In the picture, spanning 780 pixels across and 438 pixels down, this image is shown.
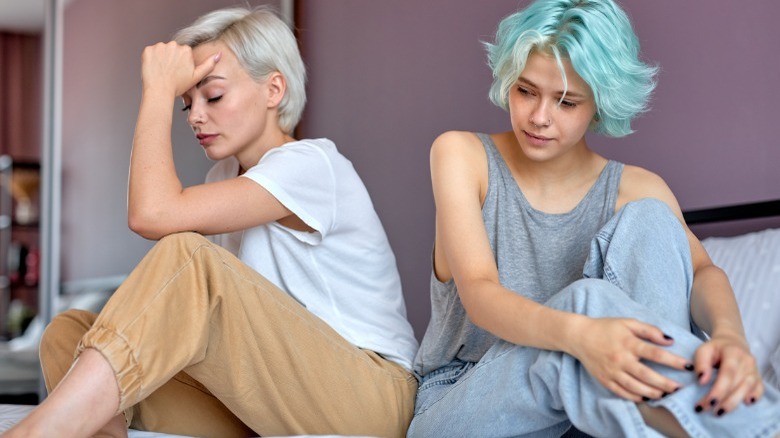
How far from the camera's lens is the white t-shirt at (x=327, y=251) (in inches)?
65.9

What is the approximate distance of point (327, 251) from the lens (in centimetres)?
174

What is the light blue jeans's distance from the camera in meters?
1.09

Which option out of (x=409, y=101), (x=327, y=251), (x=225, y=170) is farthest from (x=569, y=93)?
(x=409, y=101)

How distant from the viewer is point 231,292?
4.47 ft

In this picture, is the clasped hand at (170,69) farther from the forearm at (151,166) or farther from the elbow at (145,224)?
the elbow at (145,224)

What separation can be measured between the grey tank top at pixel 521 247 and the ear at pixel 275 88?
467 millimetres

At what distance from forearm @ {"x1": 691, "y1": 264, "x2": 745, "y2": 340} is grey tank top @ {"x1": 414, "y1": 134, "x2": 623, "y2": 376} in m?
0.25

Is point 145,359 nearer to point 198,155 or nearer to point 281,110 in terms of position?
point 281,110

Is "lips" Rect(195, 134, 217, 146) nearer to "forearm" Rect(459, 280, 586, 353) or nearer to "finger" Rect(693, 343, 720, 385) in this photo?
"forearm" Rect(459, 280, 586, 353)

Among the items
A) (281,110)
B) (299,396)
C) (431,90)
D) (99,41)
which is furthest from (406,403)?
(99,41)

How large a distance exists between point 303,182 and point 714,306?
0.74 m

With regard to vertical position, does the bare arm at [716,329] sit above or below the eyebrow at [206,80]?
below

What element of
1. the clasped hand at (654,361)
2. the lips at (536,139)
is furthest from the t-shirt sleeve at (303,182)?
the clasped hand at (654,361)

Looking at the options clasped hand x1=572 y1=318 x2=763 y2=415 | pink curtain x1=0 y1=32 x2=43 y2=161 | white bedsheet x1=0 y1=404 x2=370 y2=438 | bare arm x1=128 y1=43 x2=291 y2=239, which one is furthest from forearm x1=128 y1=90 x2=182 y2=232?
pink curtain x1=0 y1=32 x2=43 y2=161
